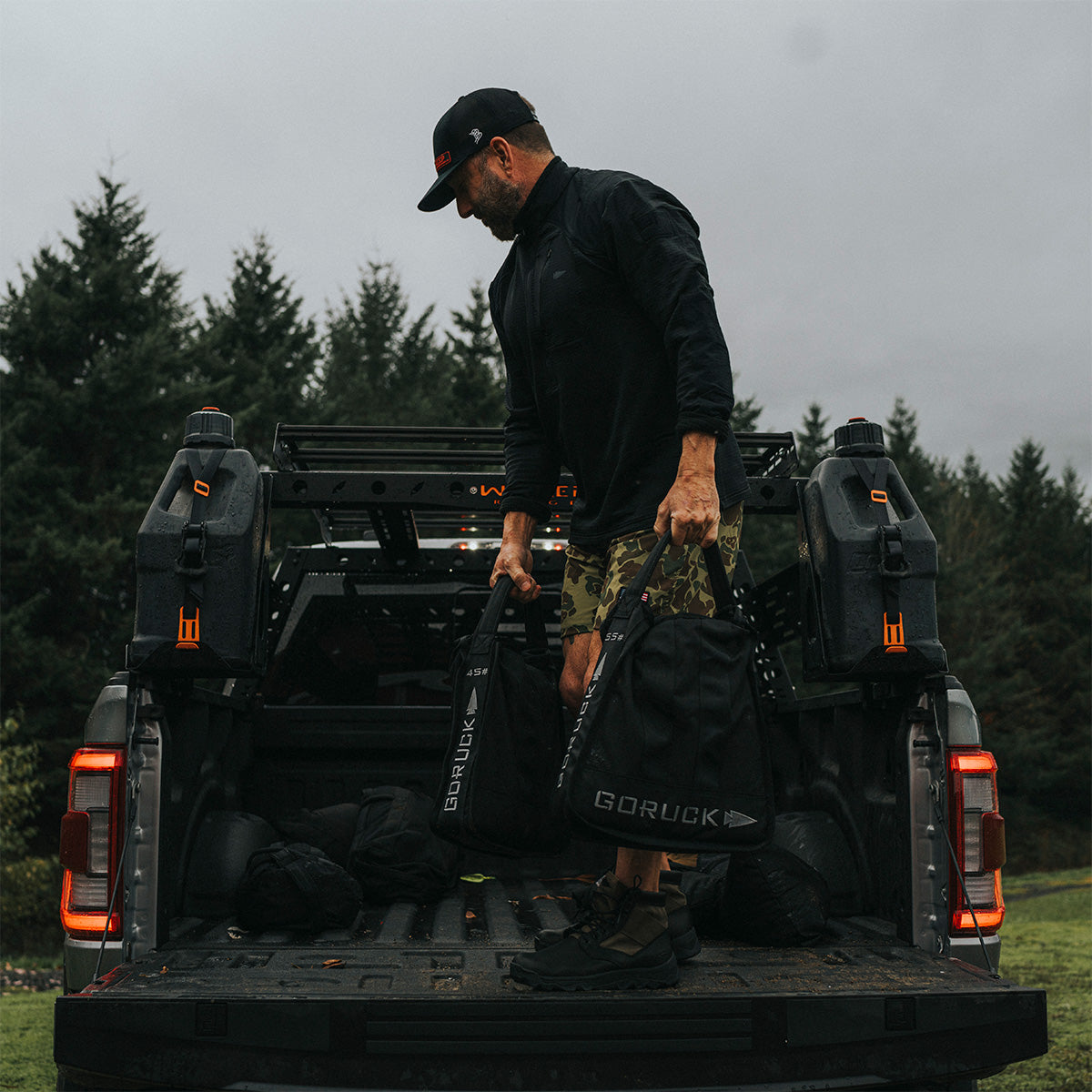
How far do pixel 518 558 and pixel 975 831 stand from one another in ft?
4.60

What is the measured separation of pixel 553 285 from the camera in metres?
2.86

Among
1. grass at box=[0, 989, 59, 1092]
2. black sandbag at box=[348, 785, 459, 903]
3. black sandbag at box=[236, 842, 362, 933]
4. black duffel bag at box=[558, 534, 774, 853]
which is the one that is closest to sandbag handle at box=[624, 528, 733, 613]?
black duffel bag at box=[558, 534, 774, 853]

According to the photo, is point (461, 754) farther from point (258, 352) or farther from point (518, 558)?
point (258, 352)

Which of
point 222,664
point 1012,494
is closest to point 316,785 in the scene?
point 222,664

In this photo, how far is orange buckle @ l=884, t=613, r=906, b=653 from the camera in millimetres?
2988

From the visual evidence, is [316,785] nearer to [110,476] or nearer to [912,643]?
[912,643]

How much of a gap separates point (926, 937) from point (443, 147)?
2.38 metres

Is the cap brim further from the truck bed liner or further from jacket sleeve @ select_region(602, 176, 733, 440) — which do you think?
the truck bed liner

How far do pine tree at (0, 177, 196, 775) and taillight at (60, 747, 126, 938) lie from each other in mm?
18849

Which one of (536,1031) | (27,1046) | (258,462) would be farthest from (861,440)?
(258,462)

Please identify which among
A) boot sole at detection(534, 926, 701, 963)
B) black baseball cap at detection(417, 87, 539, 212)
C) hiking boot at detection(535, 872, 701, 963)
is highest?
black baseball cap at detection(417, 87, 539, 212)

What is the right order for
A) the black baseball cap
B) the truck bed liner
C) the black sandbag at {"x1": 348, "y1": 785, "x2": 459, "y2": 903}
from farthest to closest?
1. the black sandbag at {"x1": 348, "y1": 785, "x2": 459, "y2": 903}
2. the black baseball cap
3. the truck bed liner

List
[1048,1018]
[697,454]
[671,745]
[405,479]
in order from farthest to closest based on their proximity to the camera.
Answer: [1048,1018], [405,479], [697,454], [671,745]

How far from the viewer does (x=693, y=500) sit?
2.53m
